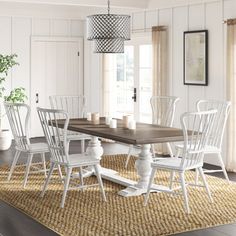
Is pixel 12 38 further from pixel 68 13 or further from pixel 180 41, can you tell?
pixel 180 41

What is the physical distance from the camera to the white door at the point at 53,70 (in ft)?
32.7

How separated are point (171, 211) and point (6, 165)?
3.20 metres

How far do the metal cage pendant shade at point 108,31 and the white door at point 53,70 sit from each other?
418 centimetres

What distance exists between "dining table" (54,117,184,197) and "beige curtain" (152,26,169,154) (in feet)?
6.31

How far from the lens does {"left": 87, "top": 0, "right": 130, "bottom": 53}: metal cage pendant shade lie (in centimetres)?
581

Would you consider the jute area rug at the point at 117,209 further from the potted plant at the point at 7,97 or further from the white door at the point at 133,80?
the white door at the point at 133,80

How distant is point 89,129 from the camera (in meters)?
5.78

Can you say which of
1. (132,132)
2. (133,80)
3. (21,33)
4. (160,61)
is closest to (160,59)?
(160,61)

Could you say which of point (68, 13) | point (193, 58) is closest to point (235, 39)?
point (193, 58)

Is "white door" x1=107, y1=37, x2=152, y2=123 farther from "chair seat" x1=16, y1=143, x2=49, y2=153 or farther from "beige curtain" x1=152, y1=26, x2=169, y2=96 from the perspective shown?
"chair seat" x1=16, y1=143, x2=49, y2=153

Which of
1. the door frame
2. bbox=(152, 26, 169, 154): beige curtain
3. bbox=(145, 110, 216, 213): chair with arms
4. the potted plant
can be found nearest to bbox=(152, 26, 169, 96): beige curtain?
bbox=(152, 26, 169, 154): beige curtain

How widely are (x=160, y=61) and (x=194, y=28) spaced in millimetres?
842

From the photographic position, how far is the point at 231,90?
271 inches

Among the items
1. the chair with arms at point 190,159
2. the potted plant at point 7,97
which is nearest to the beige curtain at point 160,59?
the potted plant at point 7,97
